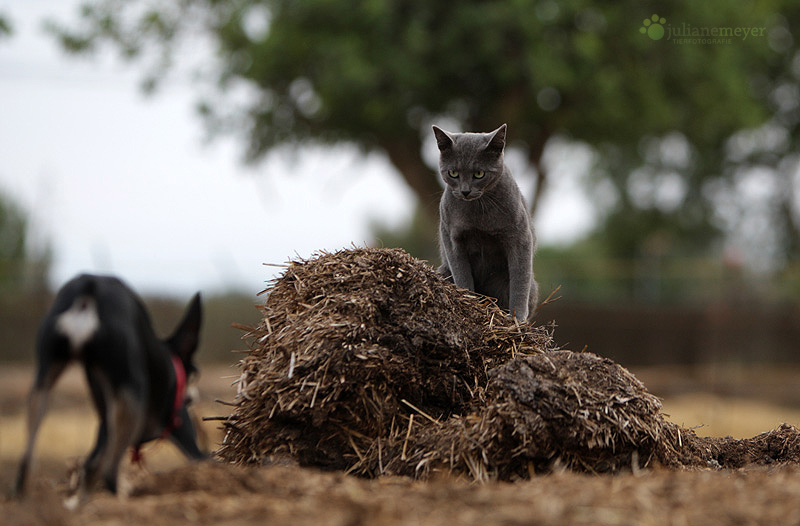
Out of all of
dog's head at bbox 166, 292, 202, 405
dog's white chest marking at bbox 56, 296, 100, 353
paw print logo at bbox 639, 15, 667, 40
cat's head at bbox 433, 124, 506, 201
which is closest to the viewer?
dog's white chest marking at bbox 56, 296, 100, 353

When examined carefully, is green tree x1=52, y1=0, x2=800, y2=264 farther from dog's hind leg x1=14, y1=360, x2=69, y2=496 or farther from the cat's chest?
dog's hind leg x1=14, y1=360, x2=69, y2=496

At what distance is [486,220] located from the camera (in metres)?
5.57

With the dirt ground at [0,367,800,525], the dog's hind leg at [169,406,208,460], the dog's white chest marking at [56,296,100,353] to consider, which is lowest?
the dirt ground at [0,367,800,525]

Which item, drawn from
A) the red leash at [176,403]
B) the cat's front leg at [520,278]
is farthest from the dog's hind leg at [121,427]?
the cat's front leg at [520,278]

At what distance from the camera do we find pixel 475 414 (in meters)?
4.42

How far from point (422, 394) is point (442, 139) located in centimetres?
190

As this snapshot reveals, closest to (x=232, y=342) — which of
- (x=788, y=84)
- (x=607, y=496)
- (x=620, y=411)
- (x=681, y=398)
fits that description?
(x=681, y=398)

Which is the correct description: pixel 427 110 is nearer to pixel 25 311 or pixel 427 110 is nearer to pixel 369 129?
pixel 369 129

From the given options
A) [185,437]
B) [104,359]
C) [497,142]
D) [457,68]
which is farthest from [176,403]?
[457,68]

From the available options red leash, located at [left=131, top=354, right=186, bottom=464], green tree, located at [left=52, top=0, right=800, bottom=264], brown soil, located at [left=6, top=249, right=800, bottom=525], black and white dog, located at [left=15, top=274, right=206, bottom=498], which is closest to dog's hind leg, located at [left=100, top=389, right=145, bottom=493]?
black and white dog, located at [left=15, top=274, right=206, bottom=498]

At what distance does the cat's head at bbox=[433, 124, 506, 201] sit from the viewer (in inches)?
213

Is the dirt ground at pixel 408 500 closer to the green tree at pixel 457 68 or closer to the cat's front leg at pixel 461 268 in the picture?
the cat's front leg at pixel 461 268

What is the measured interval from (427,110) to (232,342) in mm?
6625

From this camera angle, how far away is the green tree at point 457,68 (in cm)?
1520
